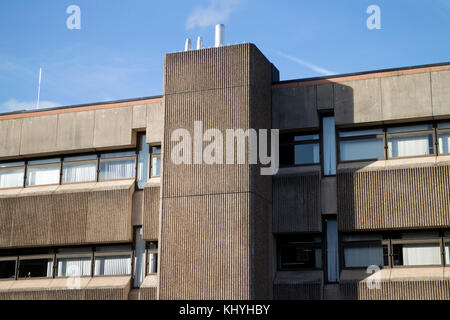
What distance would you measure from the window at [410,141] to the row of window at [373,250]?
2724 mm

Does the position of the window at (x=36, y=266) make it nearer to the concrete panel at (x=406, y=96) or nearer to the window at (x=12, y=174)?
the window at (x=12, y=174)

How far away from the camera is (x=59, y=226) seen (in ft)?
91.1

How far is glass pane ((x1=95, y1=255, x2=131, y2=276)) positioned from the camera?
27078mm

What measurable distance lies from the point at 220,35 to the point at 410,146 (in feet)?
25.3

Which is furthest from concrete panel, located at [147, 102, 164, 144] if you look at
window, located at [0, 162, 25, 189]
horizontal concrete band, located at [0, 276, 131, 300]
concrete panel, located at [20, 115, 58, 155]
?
window, located at [0, 162, 25, 189]

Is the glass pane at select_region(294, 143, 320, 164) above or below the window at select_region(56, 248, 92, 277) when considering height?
above

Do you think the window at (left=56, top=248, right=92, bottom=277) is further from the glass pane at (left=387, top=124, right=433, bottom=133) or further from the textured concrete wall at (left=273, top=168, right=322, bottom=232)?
the glass pane at (left=387, top=124, right=433, bottom=133)

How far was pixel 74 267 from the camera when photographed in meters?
27.8

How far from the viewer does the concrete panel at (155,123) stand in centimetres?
2708

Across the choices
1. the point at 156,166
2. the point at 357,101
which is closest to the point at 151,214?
the point at 156,166

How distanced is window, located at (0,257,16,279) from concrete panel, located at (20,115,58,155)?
4.23 m

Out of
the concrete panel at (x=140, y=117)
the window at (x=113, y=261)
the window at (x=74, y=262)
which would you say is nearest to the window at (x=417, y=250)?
the window at (x=113, y=261)

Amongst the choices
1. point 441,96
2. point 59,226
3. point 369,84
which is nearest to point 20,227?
point 59,226
